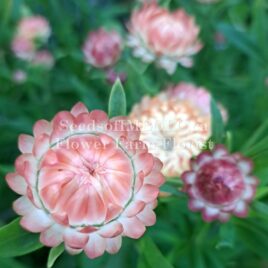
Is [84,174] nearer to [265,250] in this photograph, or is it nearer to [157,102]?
[157,102]

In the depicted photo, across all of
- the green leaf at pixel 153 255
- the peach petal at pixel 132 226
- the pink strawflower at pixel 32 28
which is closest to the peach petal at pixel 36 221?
the peach petal at pixel 132 226

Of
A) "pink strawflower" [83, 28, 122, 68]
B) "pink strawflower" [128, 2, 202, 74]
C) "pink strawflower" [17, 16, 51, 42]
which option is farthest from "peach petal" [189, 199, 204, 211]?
"pink strawflower" [17, 16, 51, 42]

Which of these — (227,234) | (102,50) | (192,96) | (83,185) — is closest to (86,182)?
(83,185)

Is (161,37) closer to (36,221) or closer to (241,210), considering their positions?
(241,210)

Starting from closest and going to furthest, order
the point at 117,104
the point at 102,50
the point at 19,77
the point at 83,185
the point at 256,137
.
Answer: the point at 83,185 → the point at 117,104 → the point at 256,137 → the point at 102,50 → the point at 19,77

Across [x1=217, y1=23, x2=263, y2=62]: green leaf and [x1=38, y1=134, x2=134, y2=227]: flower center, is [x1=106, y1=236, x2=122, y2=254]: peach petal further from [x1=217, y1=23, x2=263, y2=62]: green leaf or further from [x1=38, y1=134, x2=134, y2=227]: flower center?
[x1=217, y1=23, x2=263, y2=62]: green leaf
